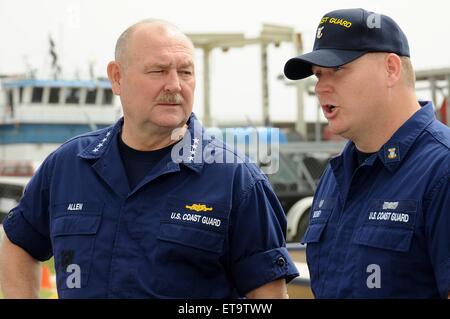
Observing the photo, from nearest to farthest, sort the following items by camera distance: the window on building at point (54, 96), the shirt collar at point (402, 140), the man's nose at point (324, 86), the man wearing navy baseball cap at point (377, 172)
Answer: the man wearing navy baseball cap at point (377, 172), the shirt collar at point (402, 140), the man's nose at point (324, 86), the window on building at point (54, 96)

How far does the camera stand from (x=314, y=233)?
3.03m

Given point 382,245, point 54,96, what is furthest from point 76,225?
point 54,96

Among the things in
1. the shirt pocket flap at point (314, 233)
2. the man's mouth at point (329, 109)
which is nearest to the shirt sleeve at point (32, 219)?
the shirt pocket flap at point (314, 233)

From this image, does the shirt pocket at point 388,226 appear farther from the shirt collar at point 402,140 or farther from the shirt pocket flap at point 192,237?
the shirt pocket flap at point 192,237

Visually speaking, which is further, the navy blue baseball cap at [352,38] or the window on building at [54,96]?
the window on building at [54,96]

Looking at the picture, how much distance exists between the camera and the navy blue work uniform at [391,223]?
255 centimetres

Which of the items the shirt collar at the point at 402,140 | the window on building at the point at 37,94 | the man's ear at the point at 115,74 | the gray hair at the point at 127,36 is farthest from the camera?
the window on building at the point at 37,94

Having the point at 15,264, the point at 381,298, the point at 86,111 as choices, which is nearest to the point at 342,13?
the point at 381,298

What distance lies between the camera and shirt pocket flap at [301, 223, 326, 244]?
299 cm

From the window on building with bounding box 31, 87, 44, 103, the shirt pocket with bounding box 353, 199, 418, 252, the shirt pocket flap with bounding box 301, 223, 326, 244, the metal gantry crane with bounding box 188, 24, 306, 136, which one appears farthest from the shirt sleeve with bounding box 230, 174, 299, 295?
the window on building with bounding box 31, 87, 44, 103

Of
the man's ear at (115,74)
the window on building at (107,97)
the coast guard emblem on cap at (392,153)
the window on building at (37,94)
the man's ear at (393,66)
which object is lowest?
the window on building at (107,97)

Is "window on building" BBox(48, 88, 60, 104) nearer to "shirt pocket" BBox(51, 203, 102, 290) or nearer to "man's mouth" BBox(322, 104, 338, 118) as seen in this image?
"shirt pocket" BBox(51, 203, 102, 290)

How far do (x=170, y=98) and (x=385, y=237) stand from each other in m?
0.89

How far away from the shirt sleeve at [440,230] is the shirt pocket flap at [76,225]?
1.18 meters
